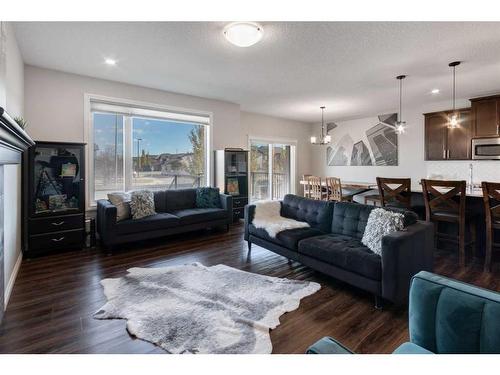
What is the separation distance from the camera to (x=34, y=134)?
398 centimetres

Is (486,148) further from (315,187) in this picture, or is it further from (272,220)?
(272,220)

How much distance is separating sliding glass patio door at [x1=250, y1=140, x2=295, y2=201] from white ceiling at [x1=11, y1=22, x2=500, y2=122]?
231 centimetres

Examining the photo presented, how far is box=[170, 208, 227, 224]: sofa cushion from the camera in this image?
14.8 feet

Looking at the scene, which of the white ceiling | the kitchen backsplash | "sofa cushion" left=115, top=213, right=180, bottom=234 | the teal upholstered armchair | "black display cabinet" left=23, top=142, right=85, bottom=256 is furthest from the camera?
the kitchen backsplash

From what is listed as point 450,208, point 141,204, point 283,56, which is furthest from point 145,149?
point 450,208

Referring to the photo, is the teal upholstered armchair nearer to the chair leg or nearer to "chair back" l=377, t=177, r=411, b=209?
the chair leg

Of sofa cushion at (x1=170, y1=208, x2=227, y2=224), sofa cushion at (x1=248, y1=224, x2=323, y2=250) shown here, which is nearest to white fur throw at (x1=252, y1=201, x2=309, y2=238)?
sofa cushion at (x1=248, y1=224, x2=323, y2=250)

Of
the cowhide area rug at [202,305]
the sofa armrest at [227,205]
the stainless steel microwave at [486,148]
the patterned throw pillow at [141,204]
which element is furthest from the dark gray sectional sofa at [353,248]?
the stainless steel microwave at [486,148]

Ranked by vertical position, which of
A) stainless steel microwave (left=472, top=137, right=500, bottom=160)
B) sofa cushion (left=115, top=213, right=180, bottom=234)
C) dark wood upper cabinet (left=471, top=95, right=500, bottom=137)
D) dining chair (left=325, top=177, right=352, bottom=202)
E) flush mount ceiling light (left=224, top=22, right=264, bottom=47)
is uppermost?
flush mount ceiling light (left=224, top=22, right=264, bottom=47)

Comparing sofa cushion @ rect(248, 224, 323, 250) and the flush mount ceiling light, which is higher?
the flush mount ceiling light
